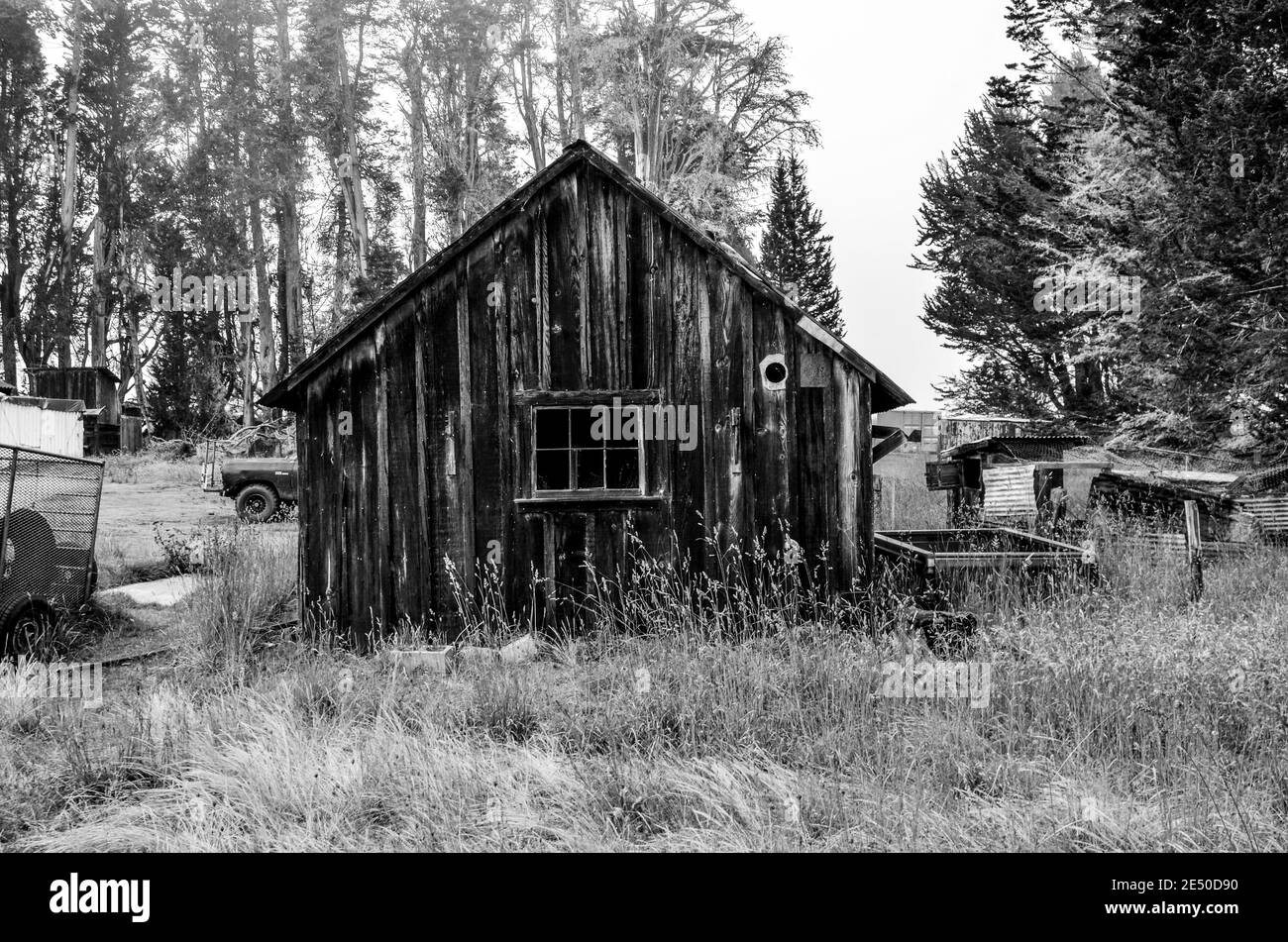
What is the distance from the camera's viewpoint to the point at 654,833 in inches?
157

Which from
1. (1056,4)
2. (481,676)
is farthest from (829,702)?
(1056,4)

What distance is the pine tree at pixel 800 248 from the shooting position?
142 feet

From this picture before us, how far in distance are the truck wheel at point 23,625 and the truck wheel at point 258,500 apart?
32.1 ft

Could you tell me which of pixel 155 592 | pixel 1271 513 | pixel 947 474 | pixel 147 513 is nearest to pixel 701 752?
pixel 155 592

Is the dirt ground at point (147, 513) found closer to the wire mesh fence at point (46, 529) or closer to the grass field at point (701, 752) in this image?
the wire mesh fence at point (46, 529)

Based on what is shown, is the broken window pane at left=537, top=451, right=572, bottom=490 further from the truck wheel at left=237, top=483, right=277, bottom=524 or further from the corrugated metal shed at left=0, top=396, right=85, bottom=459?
the corrugated metal shed at left=0, top=396, right=85, bottom=459

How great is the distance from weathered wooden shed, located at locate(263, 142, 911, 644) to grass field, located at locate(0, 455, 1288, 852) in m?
1.69

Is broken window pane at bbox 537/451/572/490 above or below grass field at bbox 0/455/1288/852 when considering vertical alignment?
above

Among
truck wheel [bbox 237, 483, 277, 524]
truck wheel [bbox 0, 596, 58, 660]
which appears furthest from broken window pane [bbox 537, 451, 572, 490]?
truck wheel [bbox 237, 483, 277, 524]

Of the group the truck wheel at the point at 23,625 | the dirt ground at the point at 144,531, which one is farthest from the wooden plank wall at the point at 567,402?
the truck wheel at the point at 23,625

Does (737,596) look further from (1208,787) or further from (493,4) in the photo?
(493,4)

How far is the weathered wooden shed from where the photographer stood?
8.35 meters

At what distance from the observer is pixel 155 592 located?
1094 centimetres

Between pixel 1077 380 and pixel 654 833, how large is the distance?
28.2 meters
